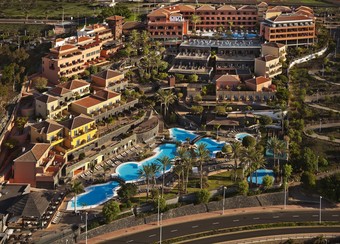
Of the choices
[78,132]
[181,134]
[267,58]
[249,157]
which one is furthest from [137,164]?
[267,58]

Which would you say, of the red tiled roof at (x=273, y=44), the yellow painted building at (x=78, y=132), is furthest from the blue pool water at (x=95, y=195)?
the red tiled roof at (x=273, y=44)

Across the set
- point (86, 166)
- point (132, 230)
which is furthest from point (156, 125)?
point (132, 230)

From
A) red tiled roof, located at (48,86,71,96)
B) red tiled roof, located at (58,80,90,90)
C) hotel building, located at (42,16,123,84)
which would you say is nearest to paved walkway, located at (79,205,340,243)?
red tiled roof, located at (48,86,71,96)

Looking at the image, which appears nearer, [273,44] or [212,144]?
[212,144]

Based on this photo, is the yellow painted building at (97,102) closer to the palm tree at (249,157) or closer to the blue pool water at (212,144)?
the blue pool water at (212,144)

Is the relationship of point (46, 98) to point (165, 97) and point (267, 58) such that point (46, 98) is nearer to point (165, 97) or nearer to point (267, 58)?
point (165, 97)

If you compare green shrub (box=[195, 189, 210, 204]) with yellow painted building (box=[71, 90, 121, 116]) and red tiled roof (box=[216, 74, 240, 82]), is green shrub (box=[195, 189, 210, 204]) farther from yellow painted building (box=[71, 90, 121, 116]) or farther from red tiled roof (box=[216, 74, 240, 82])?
red tiled roof (box=[216, 74, 240, 82])
